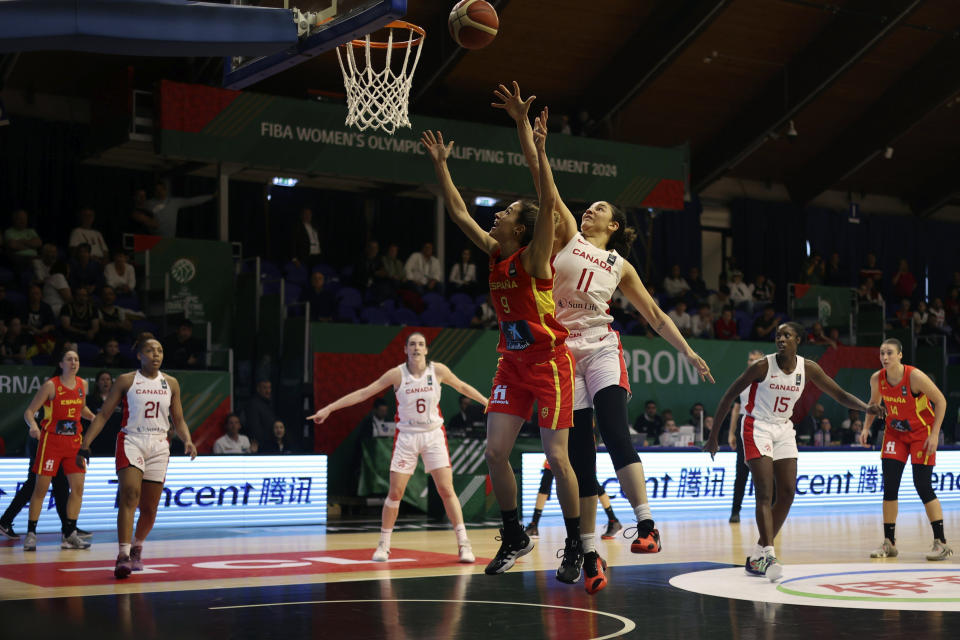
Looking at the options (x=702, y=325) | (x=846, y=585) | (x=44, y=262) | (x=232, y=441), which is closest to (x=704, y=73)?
(x=702, y=325)

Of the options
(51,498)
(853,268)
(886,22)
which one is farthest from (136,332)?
(853,268)

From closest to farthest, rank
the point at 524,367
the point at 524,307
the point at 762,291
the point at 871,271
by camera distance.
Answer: the point at 524,307
the point at 524,367
the point at 762,291
the point at 871,271

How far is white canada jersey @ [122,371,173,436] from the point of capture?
940cm

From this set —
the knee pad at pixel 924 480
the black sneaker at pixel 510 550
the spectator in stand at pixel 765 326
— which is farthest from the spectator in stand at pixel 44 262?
the spectator in stand at pixel 765 326

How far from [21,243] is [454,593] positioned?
11.4 m

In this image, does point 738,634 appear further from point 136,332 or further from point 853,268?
point 853,268

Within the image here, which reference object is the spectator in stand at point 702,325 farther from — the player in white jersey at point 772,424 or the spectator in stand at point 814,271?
the player in white jersey at point 772,424

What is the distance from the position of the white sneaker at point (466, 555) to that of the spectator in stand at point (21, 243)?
9.26 m

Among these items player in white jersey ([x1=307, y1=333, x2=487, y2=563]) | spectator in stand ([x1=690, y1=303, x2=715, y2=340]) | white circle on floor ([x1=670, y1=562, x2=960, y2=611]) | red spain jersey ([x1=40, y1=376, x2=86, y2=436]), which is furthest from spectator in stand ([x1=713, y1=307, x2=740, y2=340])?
red spain jersey ([x1=40, y1=376, x2=86, y2=436])

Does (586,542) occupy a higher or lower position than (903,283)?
lower

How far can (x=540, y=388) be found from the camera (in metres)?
6.32

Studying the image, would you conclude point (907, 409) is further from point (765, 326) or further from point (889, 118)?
point (889, 118)

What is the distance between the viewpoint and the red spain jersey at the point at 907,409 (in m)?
10.8

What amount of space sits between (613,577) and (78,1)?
18.8 ft
